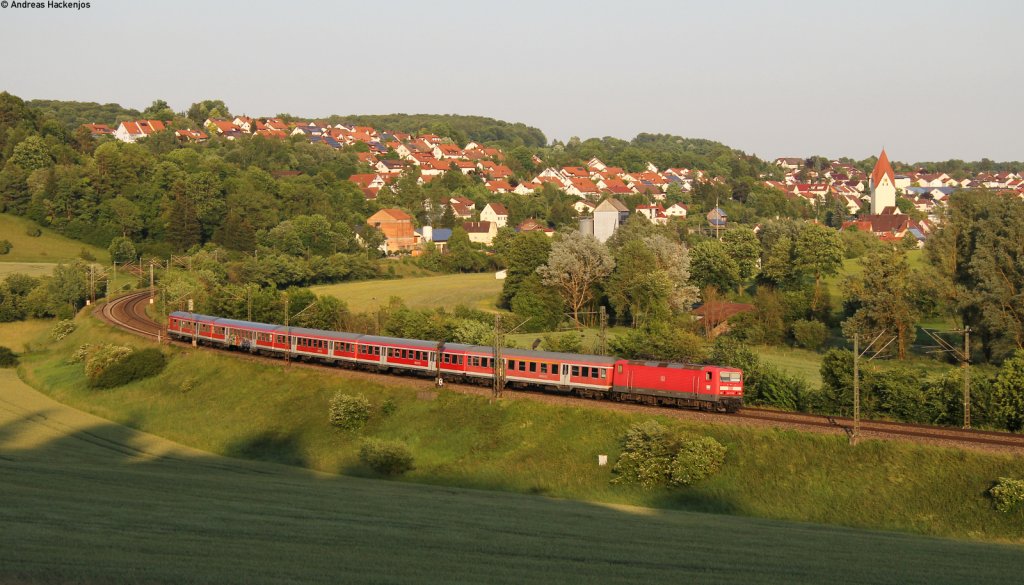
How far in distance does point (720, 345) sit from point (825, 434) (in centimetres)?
1539

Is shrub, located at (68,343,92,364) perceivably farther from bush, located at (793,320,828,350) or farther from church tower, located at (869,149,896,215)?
church tower, located at (869,149,896,215)

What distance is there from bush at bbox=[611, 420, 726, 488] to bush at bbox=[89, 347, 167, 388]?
35828 mm

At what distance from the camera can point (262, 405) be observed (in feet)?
167

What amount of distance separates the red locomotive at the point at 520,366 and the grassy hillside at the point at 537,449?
1.73 metres

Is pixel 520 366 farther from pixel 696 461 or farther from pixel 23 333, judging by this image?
pixel 23 333

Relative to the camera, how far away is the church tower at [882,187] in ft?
630

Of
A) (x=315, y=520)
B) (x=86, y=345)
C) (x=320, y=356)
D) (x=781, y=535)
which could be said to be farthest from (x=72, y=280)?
(x=781, y=535)

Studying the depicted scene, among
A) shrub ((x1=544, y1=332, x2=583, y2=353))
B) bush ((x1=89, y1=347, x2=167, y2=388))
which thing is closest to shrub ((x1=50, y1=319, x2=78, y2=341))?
bush ((x1=89, y1=347, x2=167, y2=388))

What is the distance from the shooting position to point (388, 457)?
40000mm

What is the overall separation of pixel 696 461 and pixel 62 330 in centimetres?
6291

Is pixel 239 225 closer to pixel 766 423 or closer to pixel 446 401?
pixel 446 401

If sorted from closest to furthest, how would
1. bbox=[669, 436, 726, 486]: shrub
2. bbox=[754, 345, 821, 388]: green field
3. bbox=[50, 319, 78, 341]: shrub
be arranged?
bbox=[669, 436, 726, 486]: shrub
bbox=[754, 345, 821, 388]: green field
bbox=[50, 319, 78, 341]: shrub

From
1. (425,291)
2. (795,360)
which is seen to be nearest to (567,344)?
(795,360)

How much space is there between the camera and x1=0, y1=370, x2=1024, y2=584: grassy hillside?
63.6ft
